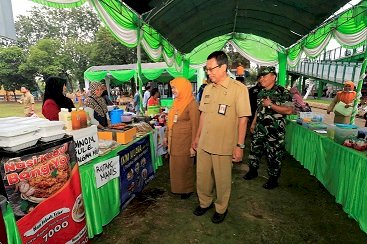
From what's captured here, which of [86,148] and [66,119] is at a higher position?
[66,119]

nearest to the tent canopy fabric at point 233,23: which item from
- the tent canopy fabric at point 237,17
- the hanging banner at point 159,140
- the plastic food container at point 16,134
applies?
the tent canopy fabric at point 237,17

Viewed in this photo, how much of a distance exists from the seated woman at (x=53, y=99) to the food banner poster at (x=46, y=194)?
1317mm

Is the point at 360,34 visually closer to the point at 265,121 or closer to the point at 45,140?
the point at 265,121

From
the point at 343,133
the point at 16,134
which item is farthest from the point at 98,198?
the point at 343,133

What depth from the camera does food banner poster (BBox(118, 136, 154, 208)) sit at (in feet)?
9.88

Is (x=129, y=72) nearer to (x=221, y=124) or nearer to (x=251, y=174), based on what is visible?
(x=251, y=174)

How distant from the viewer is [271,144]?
369cm

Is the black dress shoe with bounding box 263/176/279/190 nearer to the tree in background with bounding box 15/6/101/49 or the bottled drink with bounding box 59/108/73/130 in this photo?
the bottled drink with bounding box 59/108/73/130

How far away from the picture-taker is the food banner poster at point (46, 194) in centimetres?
147

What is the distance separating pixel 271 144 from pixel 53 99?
318 centimetres

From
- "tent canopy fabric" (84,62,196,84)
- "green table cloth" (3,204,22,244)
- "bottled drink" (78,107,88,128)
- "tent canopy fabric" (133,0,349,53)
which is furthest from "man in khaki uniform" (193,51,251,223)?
"tent canopy fabric" (84,62,196,84)

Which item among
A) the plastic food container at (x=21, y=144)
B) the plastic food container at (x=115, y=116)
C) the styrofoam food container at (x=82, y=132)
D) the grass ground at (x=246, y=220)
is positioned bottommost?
the grass ground at (x=246, y=220)

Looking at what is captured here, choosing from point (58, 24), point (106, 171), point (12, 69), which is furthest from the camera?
point (58, 24)

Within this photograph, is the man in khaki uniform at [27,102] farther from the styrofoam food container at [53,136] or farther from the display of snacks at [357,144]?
the display of snacks at [357,144]
